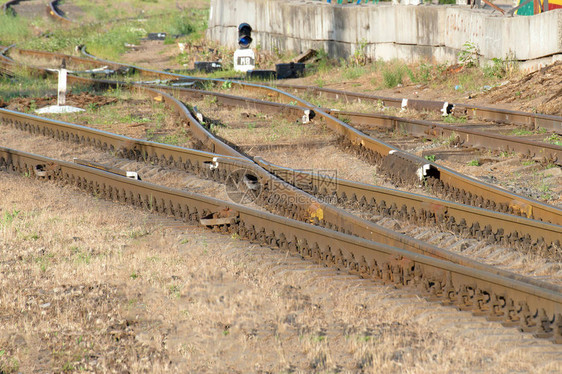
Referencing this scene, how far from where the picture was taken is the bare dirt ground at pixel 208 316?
4.46 m

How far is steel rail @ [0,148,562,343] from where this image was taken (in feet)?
16.0

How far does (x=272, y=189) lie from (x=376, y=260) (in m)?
2.44

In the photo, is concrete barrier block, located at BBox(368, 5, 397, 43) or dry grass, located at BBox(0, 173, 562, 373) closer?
dry grass, located at BBox(0, 173, 562, 373)

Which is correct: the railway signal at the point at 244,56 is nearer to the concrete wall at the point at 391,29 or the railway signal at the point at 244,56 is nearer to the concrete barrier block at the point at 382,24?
the concrete wall at the point at 391,29

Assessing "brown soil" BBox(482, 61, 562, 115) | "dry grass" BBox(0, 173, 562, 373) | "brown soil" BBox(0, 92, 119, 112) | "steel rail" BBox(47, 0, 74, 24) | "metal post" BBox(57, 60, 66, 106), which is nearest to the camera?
"dry grass" BBox(0, 173, 562, 373)

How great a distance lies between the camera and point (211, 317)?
5.08 meters

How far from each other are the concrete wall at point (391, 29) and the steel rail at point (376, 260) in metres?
10.8

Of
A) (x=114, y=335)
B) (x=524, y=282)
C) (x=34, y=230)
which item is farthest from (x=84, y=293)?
(x=524, y=282)

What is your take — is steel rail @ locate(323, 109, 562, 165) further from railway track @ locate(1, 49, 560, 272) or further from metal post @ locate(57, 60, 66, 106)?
metal post @ locate(57, 60, 66, 106)

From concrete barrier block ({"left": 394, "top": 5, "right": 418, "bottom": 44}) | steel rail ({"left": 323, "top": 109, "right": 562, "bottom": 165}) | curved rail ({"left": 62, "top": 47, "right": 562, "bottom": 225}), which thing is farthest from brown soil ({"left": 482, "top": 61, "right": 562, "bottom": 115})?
concrete barrier block ({"left": 394, "top": 5, "right": 418, "bottom": 44})

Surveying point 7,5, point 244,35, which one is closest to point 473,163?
point 244,35

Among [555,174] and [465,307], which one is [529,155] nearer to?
[555,174]

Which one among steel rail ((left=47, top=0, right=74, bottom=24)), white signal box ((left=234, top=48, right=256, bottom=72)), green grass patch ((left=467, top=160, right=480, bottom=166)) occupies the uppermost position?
steel rail ((left=47, top=0, right=74, bottom=24))

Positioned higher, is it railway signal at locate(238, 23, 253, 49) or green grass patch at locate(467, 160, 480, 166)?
railway signal at locate(238, 23, 253, 49)
